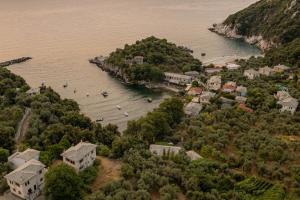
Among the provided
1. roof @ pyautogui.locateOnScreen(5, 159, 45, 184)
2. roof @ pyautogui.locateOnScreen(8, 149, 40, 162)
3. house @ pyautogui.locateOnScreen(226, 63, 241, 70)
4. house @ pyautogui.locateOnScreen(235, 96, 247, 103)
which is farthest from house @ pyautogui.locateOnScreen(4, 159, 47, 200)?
house @ pyautogui.locateOnScreen(226, 63, 241, 70)

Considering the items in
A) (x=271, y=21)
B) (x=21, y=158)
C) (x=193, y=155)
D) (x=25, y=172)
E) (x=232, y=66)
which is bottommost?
(x=193, y=155)

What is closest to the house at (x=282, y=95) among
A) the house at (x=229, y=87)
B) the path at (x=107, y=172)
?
the house at (x=229, y=87)

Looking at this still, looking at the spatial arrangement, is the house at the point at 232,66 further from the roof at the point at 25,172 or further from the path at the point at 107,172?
the roof at the point at 25,172

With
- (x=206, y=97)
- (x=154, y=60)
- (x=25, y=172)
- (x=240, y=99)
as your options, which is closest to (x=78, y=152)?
(x=25, y=172)

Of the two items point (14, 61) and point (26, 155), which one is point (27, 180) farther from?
point (14, 61)

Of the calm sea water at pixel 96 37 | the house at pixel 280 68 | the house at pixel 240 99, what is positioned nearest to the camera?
the house at pixel 240 99

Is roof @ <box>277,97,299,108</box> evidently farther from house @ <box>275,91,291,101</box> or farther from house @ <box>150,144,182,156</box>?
house @ <box>150,144,182,156</box>

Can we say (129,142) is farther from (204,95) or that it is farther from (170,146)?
(204,95)
